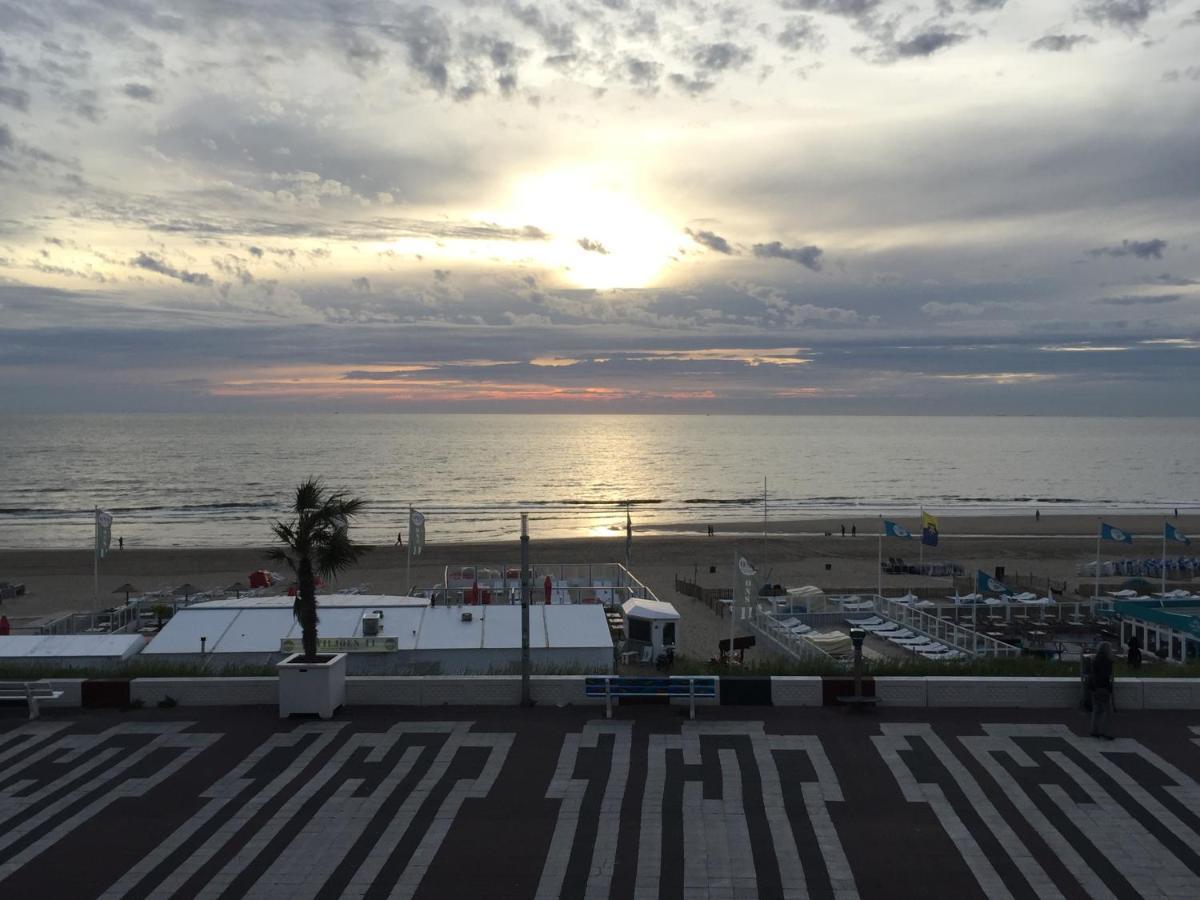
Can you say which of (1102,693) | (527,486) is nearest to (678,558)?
(1102,693)

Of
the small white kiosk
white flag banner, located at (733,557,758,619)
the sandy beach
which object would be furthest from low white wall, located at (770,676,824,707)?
the sandy beach

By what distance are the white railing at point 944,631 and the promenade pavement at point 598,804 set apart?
12769 mm

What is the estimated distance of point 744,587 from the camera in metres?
27.4

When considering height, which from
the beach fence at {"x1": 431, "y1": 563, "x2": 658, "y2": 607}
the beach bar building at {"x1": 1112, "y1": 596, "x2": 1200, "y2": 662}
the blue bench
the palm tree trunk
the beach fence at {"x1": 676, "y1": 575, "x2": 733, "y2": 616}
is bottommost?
the beach fence at {"x1": 676, "y1": 575, "x2": 733, "y2": 616}

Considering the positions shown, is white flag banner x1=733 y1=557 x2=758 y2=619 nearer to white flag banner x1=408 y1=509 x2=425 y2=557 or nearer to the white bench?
white flag banner x1=408 y1=509 x2=425 y2=557

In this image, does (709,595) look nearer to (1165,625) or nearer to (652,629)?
(652,629)

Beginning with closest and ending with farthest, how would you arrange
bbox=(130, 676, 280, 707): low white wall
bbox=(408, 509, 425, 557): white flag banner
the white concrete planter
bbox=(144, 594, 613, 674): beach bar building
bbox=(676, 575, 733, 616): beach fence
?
the white concrete planter → bbox=(130, 676, 280, 707): low white wall → bbox=(144, 594, 613, 674): beach bar building → bbox=(408, 509, 425, 557): white flag banner → bbox=(676, 575, 733, 616): beach fence

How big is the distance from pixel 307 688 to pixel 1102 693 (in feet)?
35.5

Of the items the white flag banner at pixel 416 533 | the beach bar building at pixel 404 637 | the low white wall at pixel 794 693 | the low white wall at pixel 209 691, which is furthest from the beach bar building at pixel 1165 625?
the low white wall at pixel 209 691

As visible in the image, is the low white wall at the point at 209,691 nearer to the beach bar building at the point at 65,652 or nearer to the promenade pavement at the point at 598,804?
the promenade pavement at the point at 598,804

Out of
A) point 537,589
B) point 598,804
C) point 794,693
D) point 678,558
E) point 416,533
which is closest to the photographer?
point 598,804

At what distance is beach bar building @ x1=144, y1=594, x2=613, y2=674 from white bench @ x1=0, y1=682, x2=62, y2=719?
419cm

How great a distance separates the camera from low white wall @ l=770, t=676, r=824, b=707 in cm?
1423

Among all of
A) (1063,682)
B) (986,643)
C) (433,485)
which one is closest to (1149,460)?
(433,485)
